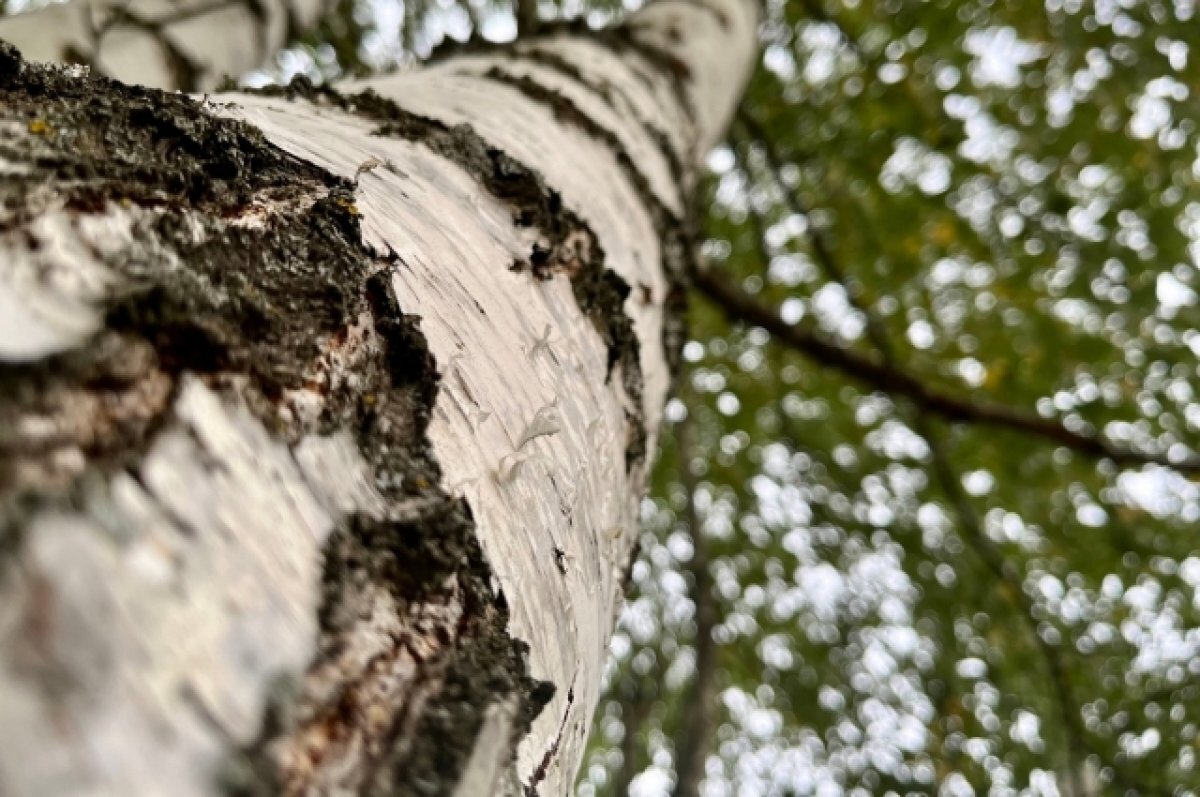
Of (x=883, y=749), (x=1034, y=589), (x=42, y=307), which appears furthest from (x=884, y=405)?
(x=42, y=307)

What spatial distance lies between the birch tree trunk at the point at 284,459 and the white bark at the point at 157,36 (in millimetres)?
604

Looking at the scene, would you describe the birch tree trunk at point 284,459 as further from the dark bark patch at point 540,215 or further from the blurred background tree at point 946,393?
the blurred background tree at point 946,393

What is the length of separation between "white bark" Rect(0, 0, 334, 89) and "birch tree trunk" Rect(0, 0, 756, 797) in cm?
60

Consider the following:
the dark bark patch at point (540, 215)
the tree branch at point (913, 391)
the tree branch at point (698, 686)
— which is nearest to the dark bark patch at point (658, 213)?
the dark bark patch at point (540, 215)

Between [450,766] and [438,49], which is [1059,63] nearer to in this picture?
[438,49]

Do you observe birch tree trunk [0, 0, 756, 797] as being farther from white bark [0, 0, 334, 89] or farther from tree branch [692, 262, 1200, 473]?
tree branch [692, 262, 1200, 473]

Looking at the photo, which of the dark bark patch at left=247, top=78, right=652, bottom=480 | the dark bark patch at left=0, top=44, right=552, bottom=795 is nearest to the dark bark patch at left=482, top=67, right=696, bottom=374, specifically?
the dark bark patch at left=247, top=78, right=652, bottom=480

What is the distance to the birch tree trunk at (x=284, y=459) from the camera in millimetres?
243

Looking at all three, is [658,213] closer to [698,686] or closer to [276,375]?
[276,375]

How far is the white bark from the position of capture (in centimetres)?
107

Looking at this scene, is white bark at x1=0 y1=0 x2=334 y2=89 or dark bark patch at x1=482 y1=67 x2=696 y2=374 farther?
white bark at x1=0 y1=0 x2=334 y2=89

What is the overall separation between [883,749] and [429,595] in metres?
3.64

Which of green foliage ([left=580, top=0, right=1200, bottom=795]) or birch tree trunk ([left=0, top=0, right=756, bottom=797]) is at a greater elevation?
green foliage ([left=580, top=0, right=1200, bottom=795])

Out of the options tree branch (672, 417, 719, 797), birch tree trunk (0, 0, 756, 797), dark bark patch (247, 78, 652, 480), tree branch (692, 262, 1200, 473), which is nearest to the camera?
birch tree trunk (0, 0, 756, 797)
